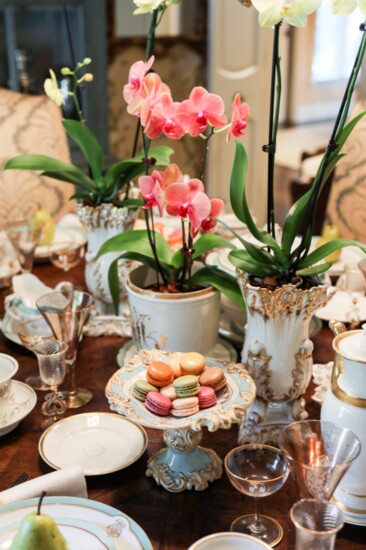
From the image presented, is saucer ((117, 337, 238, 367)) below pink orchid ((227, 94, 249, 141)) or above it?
below

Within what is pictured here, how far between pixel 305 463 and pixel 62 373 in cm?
44

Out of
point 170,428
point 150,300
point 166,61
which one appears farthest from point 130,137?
point 170,428

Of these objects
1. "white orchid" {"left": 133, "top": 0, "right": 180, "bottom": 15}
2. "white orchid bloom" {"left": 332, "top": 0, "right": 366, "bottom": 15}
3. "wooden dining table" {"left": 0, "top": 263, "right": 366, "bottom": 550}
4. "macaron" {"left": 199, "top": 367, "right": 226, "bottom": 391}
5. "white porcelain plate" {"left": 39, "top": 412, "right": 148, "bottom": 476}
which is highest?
"white orchid bloom" {"left": 332, "top": 0, "right": 366, "bottom": 15}

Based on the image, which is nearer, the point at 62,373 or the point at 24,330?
the point at 62,373

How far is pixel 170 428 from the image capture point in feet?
2.99

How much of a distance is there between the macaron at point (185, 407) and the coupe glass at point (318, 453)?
13 cm

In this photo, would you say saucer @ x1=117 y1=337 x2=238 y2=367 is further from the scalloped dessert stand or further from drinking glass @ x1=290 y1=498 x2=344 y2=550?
drinking glass @ x1=290 y1=498 x2=344 y2=550

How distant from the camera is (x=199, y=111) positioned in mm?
1050

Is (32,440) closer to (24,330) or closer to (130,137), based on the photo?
(24,330)

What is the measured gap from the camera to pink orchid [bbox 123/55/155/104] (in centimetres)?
105

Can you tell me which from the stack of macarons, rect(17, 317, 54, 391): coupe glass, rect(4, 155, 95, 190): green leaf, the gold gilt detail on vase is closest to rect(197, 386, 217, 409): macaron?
the stack of macarons

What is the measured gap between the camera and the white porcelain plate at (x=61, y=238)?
5.81 ft

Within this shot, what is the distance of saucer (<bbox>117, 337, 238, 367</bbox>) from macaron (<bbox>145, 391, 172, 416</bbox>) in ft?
1.03

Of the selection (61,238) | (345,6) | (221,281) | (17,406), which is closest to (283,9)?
(345,6)
